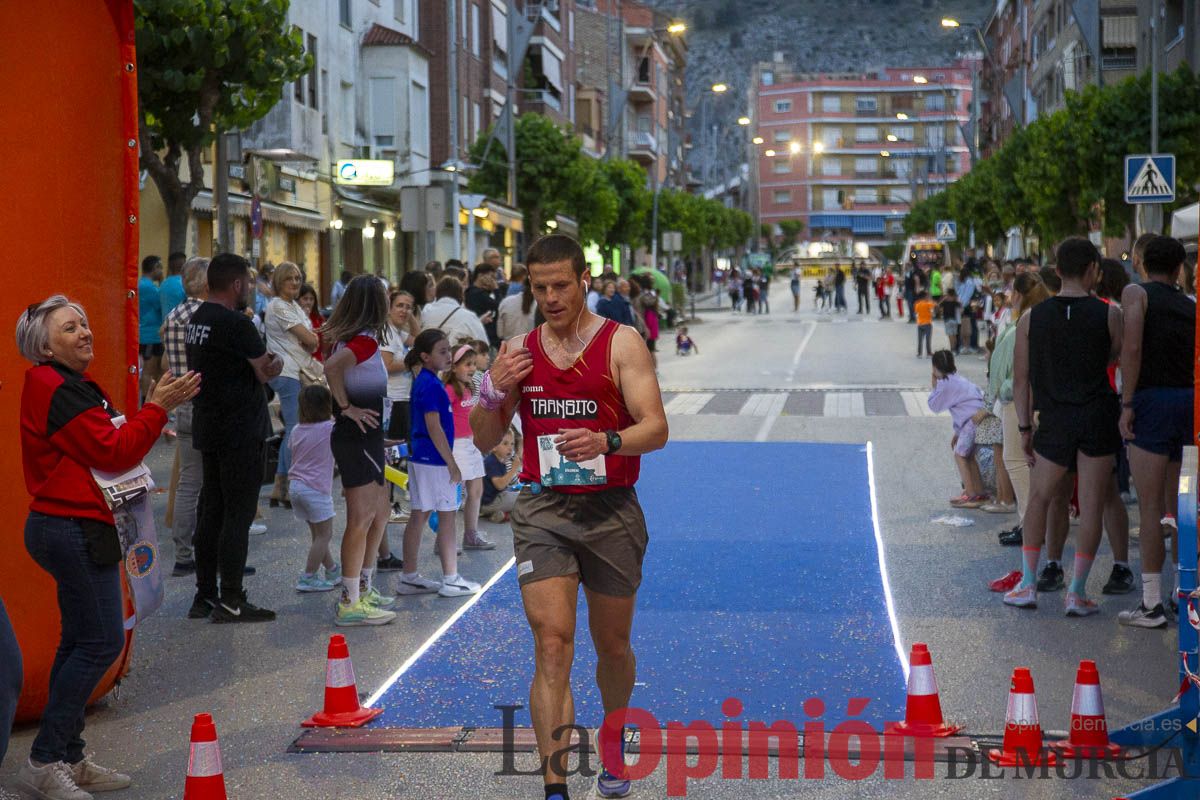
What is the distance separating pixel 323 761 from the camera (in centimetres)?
644

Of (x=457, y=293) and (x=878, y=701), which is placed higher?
(x=457, y=293)

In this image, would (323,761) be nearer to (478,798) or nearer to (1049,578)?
(478,798)

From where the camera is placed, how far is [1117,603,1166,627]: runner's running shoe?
8766mm

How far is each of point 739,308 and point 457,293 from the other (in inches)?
2244

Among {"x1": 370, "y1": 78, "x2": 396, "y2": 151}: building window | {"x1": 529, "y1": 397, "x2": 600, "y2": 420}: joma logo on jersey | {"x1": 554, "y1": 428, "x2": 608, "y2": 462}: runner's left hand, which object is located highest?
{"x1": 370, "y1": 78, "x2": 396, "y2": 151}: building window

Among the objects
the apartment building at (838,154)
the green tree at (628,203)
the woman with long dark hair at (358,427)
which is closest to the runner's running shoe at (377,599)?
the woman with long dark hair at (358,427)

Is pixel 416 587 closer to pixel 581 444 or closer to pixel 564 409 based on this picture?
pixel 564 409

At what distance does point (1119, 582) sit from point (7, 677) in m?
6.70

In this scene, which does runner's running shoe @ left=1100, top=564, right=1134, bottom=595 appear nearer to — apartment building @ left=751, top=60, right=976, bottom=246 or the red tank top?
the red tank top

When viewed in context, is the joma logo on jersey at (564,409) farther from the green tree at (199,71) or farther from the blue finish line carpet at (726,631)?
the green tree at (199,71)

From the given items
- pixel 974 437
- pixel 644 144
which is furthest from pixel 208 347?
pixel 644 144

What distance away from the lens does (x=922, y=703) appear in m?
6.57

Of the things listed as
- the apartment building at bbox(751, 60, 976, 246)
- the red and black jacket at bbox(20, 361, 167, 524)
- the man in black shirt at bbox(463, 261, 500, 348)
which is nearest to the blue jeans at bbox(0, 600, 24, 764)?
the red and black jacket at bbox(20, 361, 167, 524)

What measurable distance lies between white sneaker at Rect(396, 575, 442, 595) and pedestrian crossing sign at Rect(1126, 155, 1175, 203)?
1469 centimetres
